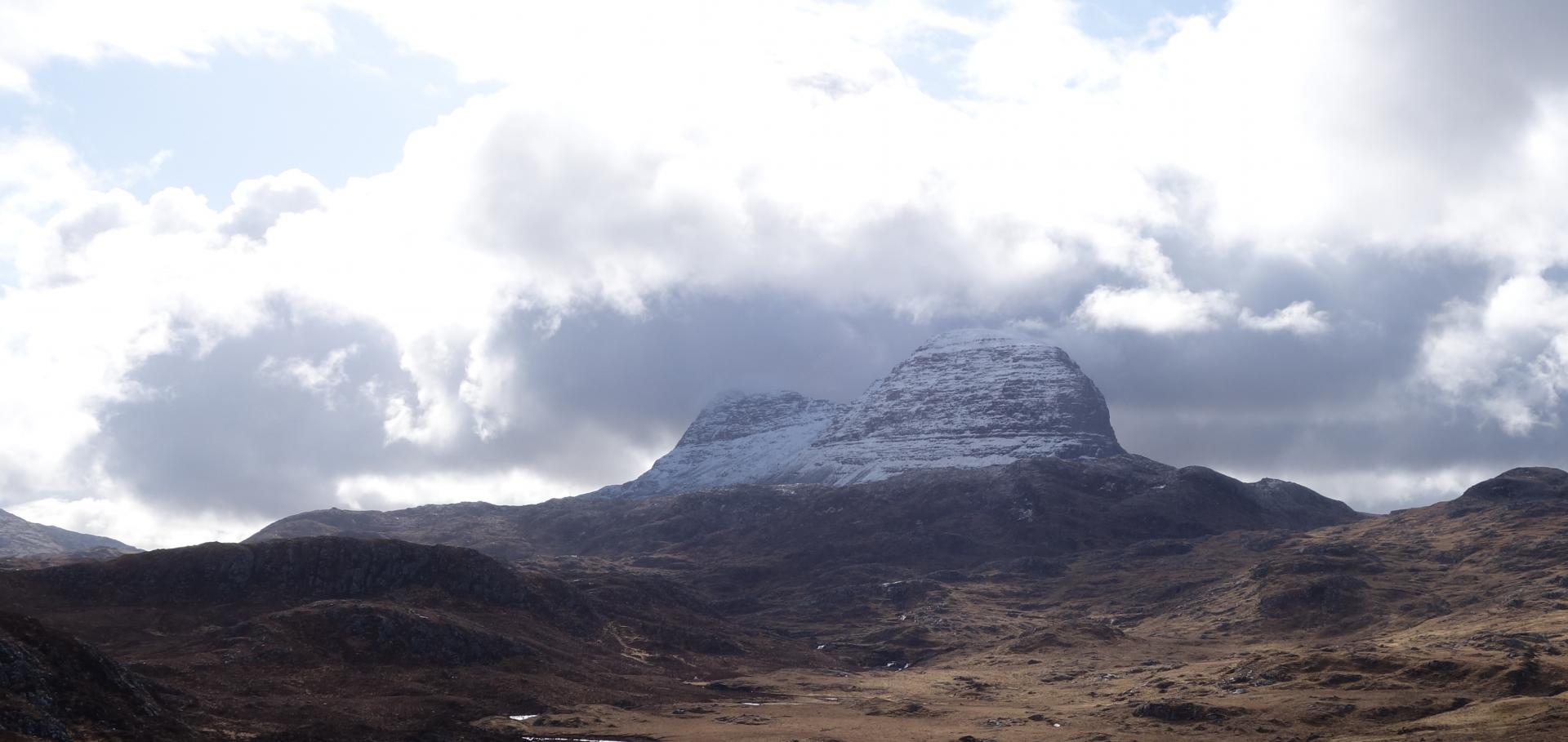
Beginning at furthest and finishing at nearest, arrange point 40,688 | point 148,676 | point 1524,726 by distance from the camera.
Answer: point 148,676
point 1524,726
point 40,688

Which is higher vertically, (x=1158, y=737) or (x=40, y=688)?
(x=40, y=688)

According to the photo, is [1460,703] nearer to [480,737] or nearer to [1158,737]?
[1158,737]

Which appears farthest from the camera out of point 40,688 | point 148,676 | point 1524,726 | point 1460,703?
point 1460,703

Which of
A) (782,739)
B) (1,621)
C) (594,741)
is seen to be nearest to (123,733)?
(1,621)

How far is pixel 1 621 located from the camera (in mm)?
142375

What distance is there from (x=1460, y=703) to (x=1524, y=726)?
31.1 metres

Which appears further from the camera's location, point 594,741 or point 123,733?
point 594,741

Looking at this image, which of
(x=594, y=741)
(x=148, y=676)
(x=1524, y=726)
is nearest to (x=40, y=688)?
(x=148, y=676)

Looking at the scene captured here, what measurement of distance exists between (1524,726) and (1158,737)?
45424mm

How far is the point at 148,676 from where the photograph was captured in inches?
7283

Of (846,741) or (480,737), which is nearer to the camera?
(480,737)

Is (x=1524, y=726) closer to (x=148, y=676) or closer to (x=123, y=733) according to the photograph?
(x=123, y=733)

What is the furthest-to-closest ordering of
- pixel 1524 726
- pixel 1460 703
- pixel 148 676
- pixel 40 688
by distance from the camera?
pixel 1460 703, pixel 148 676, pixel 1524 726, pixel 40 688

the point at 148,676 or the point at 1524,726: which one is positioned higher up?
the point at 148,676
